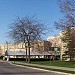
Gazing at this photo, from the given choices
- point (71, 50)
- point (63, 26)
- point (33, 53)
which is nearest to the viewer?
point (63, 26)

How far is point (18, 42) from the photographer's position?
72.9 meters

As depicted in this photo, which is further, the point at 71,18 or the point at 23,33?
the point at 23,33

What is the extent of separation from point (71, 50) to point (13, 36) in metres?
17.3

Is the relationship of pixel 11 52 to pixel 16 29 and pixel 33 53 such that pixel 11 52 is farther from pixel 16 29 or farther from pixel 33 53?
pixel 16 29

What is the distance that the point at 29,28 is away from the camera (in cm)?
7319

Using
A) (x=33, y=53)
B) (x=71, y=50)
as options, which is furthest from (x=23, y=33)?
(x=33, y=53)

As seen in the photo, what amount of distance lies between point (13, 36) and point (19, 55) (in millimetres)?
52197

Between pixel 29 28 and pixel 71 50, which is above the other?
pixel 29 28

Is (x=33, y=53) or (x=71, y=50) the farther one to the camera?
(x=33, y=53)

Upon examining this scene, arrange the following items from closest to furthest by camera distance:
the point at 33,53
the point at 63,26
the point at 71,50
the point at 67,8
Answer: the point at 67,8 → the point at 63,26 → the point at 71,50 → the point at 33,53

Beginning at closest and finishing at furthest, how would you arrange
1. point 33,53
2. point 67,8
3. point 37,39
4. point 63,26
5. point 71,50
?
point 67,8 → point 63,26 → point 37,39 → point 71,50 → point 33,53

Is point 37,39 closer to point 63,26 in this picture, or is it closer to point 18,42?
point 18,42

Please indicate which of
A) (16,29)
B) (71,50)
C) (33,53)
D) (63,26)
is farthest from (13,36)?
(33,53)

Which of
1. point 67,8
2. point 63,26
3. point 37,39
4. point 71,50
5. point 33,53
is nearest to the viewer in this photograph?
point 67,8
